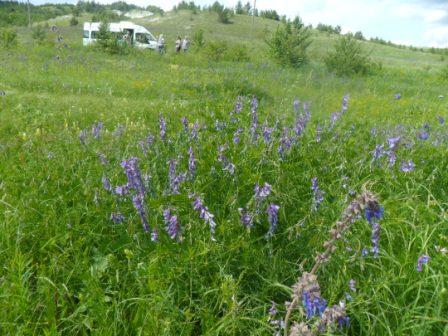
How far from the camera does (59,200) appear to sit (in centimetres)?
291

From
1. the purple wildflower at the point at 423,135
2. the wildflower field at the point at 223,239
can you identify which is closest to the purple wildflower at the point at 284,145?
the wildflower field at the point at 223,239

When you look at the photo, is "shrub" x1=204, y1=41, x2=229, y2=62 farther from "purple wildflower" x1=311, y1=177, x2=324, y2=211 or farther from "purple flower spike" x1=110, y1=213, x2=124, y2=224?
"purple flower spike" x1=110, y1=213, x2=124, y2=224

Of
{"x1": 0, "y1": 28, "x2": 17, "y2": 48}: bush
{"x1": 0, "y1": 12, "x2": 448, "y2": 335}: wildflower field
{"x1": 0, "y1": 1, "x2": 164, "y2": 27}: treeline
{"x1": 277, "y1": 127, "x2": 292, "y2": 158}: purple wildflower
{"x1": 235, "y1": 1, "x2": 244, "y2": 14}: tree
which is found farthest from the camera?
{"x1": 235, "y1": 1, "x2": 244, "y2": 14}: tree

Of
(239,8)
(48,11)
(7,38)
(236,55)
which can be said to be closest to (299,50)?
(236,55)

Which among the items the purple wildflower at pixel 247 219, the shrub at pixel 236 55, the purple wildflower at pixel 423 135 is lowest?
the purple wildflower at pixel 247 219

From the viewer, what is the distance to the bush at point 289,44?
21.4 m

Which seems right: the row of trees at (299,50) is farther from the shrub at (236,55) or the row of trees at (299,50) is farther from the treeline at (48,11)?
the treeline at (48,11)

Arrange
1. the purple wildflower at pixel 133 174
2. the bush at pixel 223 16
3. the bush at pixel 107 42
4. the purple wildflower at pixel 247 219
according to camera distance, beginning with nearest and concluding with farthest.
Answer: the purple wildflower at pixel 247 219 → the purple wildflower at pixel 133 174 → the bush at pixel 107 42 → the bush at pixel 223 16

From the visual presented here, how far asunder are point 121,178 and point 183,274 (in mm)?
1256

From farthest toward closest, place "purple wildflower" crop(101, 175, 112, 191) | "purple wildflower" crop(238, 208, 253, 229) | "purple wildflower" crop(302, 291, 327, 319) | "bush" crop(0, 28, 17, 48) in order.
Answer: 1. "bush" crop(0, 28, 17, 48)
2. "purple wildflower" crop(101, 175, 112, 191)
3. "purple wildflower" crop(238, 208, 253, 229)
4. "purple wildflower" crop(302, 291, 327, 319)

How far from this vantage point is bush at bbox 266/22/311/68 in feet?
70.3

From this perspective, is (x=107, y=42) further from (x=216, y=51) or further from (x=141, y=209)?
(x=141, y=209)

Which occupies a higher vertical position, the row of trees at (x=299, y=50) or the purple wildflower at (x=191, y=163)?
Result: the row of trees at (x=299, y=50)

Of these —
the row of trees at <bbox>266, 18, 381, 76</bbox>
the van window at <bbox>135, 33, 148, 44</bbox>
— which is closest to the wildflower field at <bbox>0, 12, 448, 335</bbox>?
the row of trees at <bbox>266, 18, 381, 76</bbox>
